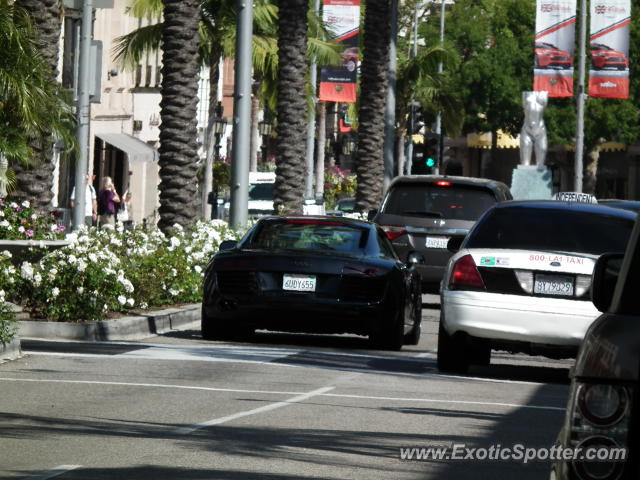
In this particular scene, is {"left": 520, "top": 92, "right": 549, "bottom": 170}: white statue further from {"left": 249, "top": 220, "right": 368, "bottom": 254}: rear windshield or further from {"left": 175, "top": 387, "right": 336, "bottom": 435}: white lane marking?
{"left": 175, "top": 387, "right": 336, "bottom": 435}: white lane marking

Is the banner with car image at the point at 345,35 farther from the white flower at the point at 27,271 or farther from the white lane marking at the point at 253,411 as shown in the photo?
the white lane marking at the point at 253,411

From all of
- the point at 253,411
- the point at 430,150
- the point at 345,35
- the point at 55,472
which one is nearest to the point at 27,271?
the point at 253,411

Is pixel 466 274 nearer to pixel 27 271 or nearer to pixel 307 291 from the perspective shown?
pixel 307 291

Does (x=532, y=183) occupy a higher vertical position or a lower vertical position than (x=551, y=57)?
lower

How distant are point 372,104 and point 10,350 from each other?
2718cm

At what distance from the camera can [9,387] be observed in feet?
42.8

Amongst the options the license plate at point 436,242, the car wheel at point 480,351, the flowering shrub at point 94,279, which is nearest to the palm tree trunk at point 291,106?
the license plate at point 436,242

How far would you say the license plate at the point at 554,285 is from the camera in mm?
14891

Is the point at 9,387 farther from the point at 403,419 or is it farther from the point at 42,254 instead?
the point at 42,254

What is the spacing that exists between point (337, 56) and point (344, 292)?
101ft

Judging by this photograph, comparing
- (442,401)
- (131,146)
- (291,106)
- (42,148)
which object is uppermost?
(291,106)

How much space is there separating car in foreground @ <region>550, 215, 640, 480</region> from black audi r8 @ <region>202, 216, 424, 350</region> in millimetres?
12608

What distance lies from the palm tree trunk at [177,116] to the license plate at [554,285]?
13049mm

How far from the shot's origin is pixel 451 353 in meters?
15.6
